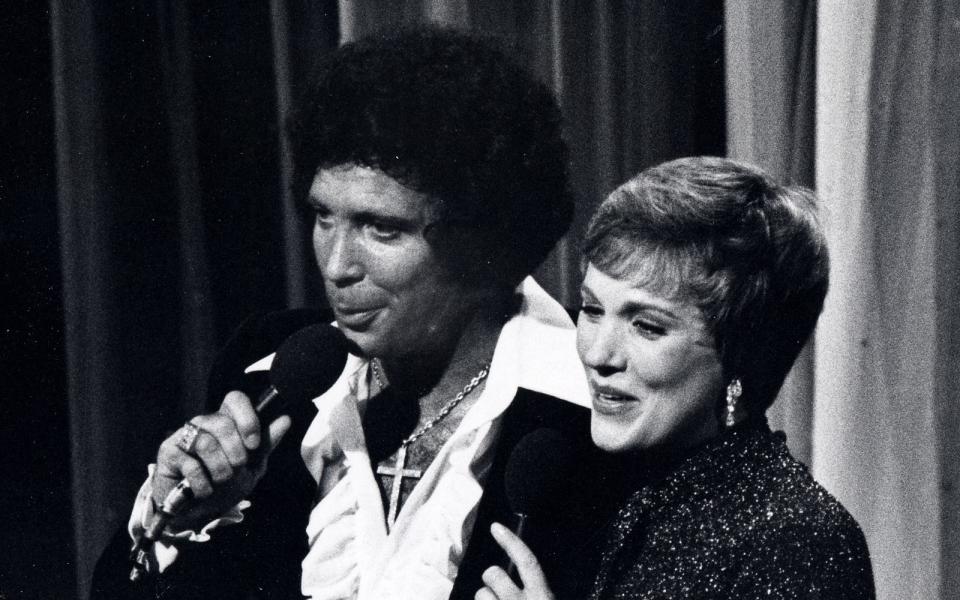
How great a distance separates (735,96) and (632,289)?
64 cm

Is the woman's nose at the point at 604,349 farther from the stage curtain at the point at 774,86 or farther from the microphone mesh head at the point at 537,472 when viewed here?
the stage curtain at the point at 774,86

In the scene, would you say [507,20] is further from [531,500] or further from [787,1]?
[531,500]

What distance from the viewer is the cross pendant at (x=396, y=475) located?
138 centimetres

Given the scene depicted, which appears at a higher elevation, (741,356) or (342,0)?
(342,0)

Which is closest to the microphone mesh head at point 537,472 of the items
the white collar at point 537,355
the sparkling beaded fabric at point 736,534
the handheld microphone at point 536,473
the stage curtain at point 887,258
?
the handheld microphone at point 536,473

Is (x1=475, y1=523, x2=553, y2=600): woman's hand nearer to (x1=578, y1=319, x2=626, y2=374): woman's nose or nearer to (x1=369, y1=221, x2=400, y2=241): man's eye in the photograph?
(x1=578, y1=319, x2=626, y2=374): woman's nose

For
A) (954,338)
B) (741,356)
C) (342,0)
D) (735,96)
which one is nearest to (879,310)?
(954,338)

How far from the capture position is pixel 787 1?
1.59 m

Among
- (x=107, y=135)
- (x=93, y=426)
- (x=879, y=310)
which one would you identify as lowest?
(x=93, y=426)

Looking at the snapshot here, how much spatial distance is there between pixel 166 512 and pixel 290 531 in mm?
324

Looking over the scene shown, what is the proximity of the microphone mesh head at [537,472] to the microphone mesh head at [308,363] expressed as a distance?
249 millimetres

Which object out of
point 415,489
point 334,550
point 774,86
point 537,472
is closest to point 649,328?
point 537,472

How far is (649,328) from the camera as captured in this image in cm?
112

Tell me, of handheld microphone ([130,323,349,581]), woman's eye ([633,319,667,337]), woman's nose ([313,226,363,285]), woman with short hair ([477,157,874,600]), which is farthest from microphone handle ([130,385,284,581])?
woman's eye ([633,319,667,337])
